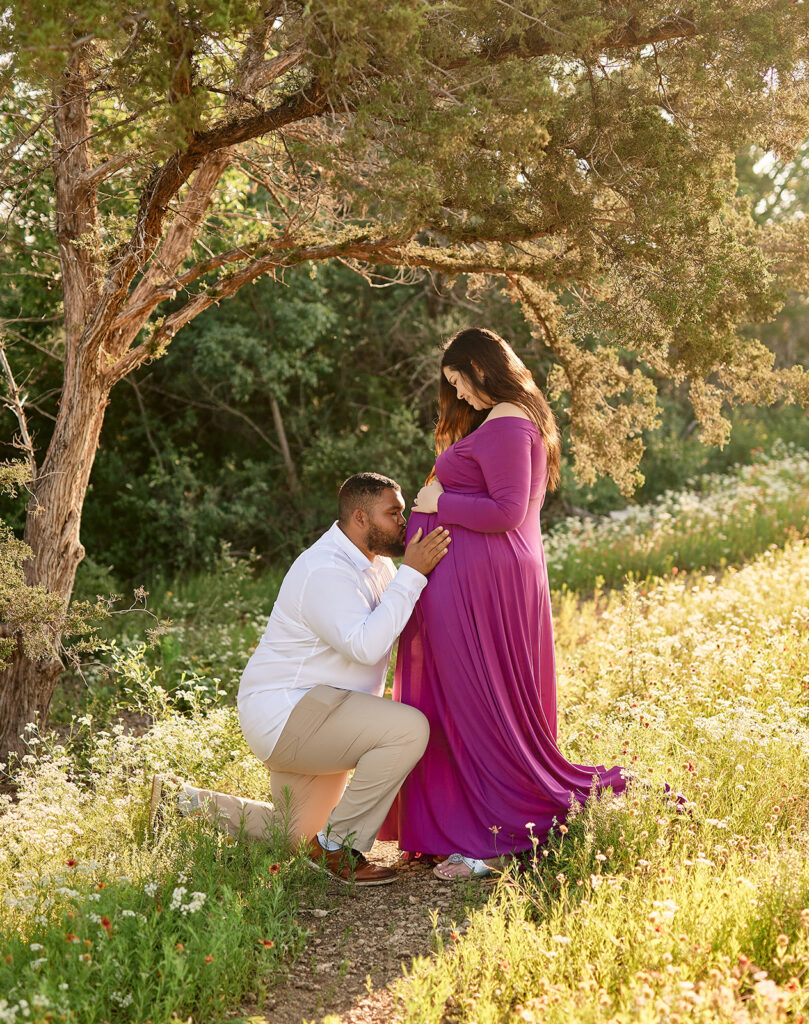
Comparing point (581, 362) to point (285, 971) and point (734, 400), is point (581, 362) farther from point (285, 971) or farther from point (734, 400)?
point (285, 971)

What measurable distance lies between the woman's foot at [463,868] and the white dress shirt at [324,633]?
726 mm

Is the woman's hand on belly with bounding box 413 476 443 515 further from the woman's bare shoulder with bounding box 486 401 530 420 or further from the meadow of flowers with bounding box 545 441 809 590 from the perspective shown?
the meadow of flowers with bounding box 545 441 809 590

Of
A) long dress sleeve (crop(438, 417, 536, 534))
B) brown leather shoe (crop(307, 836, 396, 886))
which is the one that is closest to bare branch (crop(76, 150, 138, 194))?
long dress sleeve (crop(438, 417, 536, 534))

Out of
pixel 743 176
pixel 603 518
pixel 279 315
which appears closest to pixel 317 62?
pixel 279 315

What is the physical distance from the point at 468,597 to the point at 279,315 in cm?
768

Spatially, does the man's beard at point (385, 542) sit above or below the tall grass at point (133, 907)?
above

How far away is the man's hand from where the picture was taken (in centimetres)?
397

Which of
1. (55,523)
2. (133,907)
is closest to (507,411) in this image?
(133,907)

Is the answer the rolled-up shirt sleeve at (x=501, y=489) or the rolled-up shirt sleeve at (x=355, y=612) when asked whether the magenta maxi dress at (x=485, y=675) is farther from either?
the rolled-up shirt sleeve at (x=355, y=612)

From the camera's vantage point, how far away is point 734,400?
5312 millimetres

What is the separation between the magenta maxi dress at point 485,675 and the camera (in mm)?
3904

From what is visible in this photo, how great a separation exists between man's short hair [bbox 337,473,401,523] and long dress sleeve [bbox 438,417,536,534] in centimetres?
31

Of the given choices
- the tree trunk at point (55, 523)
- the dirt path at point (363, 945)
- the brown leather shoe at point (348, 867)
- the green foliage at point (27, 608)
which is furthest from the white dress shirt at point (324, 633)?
the tree trunk at point (55, 523)

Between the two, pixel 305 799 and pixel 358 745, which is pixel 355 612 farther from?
pixel 305 799
